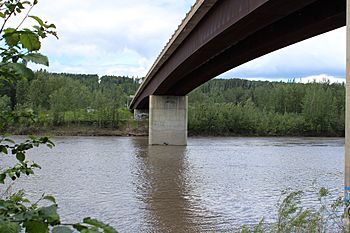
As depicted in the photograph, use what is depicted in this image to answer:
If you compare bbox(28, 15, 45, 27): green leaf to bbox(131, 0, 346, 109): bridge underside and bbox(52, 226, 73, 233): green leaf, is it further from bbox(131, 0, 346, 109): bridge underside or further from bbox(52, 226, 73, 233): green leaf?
bbox(131, 0, 346, 109): bridge underside

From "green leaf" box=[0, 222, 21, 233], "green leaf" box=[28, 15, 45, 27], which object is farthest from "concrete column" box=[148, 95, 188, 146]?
"green leaf" box=[0, 222, 21, 233]

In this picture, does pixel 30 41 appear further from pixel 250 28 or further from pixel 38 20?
pixel 250 28

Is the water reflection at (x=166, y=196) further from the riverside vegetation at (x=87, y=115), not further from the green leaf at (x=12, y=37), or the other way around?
the green leaf at (x=12, y=37)

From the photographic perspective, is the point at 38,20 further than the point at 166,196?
No

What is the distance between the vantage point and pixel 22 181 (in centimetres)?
1823

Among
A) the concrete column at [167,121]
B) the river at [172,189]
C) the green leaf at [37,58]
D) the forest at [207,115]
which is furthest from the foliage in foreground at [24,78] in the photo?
the forest at [207,115]

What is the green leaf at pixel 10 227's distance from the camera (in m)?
1.62

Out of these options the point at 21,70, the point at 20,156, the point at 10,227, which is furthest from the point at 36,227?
the point at 20,156

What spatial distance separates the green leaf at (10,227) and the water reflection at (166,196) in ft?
31.0

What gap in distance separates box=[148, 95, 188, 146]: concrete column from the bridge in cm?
922

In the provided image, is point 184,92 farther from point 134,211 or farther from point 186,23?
point 134,211

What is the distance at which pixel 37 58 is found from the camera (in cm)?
181

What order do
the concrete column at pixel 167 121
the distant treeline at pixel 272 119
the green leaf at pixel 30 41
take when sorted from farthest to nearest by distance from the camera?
the distant treeline at pixel 272 119 < the concrete column at pixel 167 121 < the green leaf at pixel 30 41

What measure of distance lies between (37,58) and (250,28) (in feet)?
55.4
